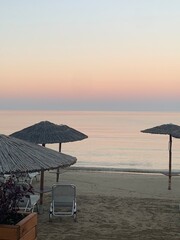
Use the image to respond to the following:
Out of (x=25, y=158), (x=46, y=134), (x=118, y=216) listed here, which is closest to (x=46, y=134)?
(x=46, y=134)

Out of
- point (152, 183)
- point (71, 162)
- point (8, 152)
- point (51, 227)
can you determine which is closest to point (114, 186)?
point (152, 183)

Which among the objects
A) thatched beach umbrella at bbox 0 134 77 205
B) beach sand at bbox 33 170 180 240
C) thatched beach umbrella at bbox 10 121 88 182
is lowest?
beach sand at bbox 33 170 180 240

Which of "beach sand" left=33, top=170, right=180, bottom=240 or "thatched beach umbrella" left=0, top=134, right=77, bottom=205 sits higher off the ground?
"thatched beach umbrella" left=0, top=134, right=77, bottom=205

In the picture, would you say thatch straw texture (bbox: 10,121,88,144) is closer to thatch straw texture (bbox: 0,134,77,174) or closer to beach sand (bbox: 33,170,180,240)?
beach sand (bbox: 33,170,180,240)

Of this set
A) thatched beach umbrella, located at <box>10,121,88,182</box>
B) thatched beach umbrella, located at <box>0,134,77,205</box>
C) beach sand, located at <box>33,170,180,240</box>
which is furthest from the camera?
thatched beach umbrella, located at <box>10,121,88,182</box>

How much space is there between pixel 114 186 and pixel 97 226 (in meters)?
5.03

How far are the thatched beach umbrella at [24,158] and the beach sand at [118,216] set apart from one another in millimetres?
1345

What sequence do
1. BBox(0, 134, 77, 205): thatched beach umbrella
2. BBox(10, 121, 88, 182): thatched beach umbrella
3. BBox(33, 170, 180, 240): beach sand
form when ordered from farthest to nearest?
BBox(10, 121, 88, 182): thatched beach umbrella → BBox(33, 170, 180, 240): beach sand → BBox(0, 134, 77, 205): thatched beach umbrella

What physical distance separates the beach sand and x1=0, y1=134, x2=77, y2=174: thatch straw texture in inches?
52.8

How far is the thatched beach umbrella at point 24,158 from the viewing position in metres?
Result: 5.06

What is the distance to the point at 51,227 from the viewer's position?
679 cm

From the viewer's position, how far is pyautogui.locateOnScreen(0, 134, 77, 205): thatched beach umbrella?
16.6ft

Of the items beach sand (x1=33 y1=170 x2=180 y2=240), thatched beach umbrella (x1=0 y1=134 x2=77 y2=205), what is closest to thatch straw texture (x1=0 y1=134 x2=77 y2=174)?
thatched beach umbrella (x1=0 y1=134 x2=77 y2=205)

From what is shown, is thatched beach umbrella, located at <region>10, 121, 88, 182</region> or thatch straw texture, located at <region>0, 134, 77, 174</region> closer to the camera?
thatch straw texture, located at <region>0, 134, 77, 174</region>
